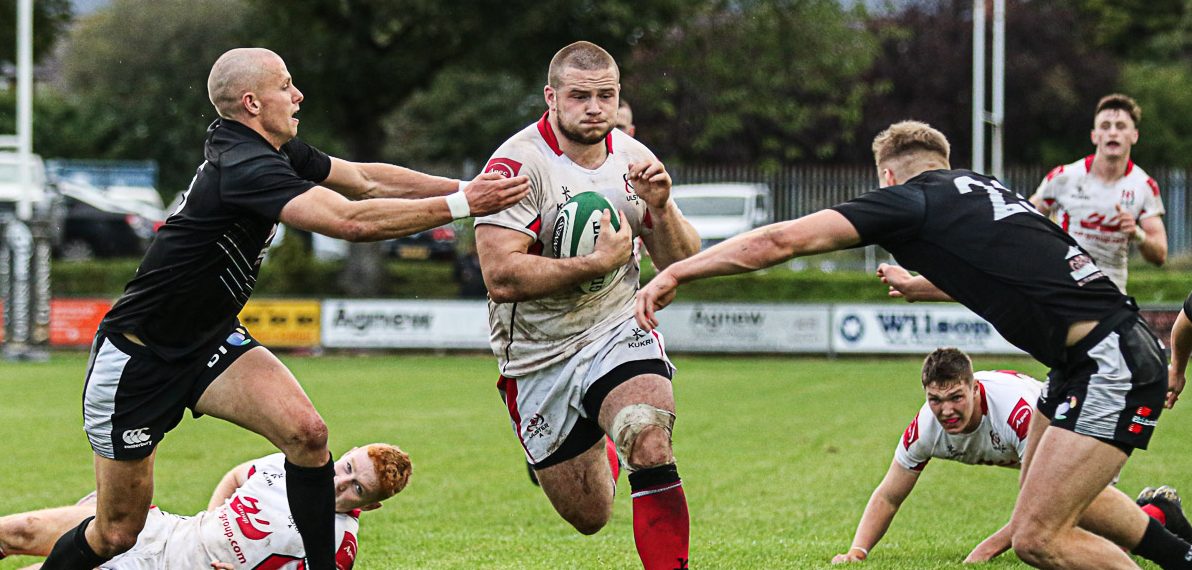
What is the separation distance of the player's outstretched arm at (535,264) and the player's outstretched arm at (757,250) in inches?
16.6

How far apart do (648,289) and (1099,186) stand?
6.16 m

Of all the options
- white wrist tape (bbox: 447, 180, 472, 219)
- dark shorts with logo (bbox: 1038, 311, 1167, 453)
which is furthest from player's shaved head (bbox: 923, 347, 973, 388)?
white wrist tape (bbox: 447, 180, 472, 219)

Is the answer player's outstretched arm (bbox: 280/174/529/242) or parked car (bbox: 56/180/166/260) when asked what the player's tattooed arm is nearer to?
player's outstretched arm (bbox: 280/174/529/242)

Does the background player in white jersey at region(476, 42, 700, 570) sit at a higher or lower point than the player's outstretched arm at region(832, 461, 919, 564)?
higher

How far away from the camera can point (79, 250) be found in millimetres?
36281

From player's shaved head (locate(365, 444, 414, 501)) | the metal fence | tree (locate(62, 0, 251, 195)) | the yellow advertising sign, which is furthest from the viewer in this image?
tree (locate(62, 0, 251, 195))

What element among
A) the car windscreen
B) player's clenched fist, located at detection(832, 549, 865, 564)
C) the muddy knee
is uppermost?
the car windscreen

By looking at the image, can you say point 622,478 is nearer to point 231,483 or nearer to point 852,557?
point 852,557

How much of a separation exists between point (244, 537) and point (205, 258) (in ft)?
4.20

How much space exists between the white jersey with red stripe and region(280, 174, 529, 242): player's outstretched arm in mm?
1480

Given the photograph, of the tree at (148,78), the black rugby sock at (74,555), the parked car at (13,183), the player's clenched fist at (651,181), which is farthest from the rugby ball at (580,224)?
the tree at (148,78)

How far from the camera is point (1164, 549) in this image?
6043 mm

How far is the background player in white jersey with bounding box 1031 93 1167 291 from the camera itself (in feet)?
34.1

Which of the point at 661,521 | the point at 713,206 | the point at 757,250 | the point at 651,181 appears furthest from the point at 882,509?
the point at 713,206
